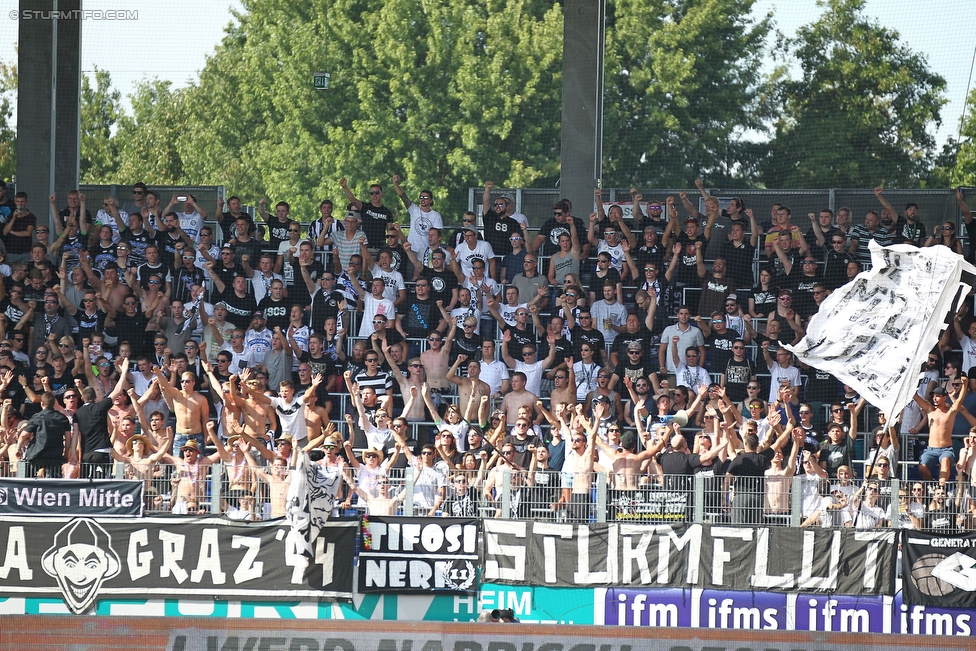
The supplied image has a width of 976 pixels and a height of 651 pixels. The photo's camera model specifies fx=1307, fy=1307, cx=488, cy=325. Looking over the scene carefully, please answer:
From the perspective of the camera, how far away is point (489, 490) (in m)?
13.9

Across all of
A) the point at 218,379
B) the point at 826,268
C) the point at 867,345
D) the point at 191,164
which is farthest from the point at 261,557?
the point at 191,164

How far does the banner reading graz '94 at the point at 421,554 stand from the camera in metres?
13.8

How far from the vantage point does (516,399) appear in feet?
54.2

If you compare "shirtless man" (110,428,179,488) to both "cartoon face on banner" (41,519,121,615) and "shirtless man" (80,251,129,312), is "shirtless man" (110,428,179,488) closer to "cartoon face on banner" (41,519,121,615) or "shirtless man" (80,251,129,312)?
"cartoon face on banner" (41,519,121,615)

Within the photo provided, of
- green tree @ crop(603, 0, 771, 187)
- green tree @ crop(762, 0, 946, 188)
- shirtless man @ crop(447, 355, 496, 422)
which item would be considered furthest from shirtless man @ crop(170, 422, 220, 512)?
green tree @ crop(603, 0, 771, 187)

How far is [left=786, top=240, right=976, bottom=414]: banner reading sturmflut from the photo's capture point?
1220cm

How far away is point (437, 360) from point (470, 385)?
86 cm

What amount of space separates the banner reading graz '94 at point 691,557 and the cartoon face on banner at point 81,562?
13.2ft

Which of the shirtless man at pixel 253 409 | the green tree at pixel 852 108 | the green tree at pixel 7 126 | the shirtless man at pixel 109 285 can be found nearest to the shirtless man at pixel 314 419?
the shirtless man at pixel 253 409

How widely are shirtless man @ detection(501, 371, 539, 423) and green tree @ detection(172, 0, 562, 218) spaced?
2233cm

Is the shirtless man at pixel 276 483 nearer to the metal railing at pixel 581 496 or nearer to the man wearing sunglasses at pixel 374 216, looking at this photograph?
the metal railing at pixel 581 496

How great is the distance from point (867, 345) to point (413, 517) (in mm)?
4951

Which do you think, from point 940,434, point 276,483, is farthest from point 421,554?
point 940,434

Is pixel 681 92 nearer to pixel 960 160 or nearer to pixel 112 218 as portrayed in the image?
pixel 960 160
